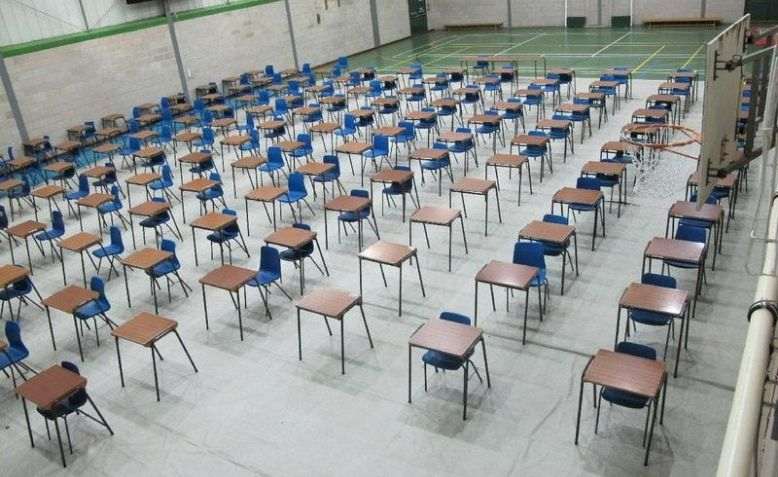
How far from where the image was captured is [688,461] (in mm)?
5863

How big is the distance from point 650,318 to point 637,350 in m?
1.06

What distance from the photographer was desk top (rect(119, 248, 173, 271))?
884 cm

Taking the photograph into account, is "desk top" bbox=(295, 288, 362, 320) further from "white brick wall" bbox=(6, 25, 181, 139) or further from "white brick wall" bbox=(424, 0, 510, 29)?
"white brick wall" bbox=(424, 0, 510, 29)

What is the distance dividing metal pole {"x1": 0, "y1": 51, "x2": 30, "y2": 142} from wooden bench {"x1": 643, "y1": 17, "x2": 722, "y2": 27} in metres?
23.6

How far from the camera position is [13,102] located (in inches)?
643

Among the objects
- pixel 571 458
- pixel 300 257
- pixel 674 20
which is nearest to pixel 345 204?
pixel 300 257

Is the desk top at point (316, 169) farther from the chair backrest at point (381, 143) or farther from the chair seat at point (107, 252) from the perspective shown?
the chair seat at point (107, 252)

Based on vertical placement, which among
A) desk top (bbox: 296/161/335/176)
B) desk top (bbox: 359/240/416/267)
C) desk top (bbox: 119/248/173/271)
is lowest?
desk top (bbox: 359/240/416/267)

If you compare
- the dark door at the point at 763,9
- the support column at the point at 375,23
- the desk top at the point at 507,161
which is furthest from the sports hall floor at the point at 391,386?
the support column at the point at 375,23

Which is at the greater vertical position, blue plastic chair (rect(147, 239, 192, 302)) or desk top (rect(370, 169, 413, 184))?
desk top (rect(370, 169, 413, 184))

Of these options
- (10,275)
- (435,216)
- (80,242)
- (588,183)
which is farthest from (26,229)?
(588,183)

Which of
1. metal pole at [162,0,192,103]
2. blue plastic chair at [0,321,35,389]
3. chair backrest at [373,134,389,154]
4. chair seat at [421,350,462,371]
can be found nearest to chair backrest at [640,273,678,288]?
chair seat at [421,350,462,371]

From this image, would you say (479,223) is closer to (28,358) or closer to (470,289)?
(470,289)

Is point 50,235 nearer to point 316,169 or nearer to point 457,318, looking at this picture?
point 316,169
